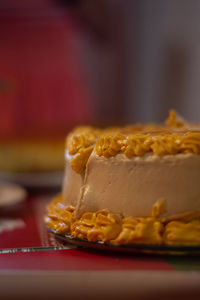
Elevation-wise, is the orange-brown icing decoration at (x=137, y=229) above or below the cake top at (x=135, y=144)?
below

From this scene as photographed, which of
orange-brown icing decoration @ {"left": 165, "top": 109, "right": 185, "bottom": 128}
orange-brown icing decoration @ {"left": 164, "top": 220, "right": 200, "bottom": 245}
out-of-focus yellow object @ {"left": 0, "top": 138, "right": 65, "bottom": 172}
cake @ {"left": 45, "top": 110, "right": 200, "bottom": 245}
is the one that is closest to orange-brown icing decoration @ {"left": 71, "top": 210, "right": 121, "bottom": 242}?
cake @ {"left": 45, "top": 110, "right": 200, "bottom": 245}

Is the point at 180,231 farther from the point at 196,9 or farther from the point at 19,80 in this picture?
the point at 19,80

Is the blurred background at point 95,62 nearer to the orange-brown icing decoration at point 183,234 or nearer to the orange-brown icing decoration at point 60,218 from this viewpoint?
the orange-brown icing decoration at point 60,218

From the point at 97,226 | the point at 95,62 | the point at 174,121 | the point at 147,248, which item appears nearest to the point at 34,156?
the point at 174,121

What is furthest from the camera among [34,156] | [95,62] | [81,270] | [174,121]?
[95,62]

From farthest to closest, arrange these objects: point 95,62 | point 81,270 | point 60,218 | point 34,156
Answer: point 95,62
point 34,156
point 60,218
point 81,270

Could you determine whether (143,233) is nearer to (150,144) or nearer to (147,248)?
(147,248)

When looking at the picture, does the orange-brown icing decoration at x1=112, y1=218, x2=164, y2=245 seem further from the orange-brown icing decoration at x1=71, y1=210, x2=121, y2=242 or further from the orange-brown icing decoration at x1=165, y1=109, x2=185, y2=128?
the orange-brown icing decoration at x1=165, y1=109, x2=185, y2=128

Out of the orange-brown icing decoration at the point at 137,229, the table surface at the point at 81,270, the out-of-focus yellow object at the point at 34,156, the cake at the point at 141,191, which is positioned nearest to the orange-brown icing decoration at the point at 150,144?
the cake at the point at 141,191

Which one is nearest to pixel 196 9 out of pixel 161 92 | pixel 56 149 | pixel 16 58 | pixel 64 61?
pixel 161 92
